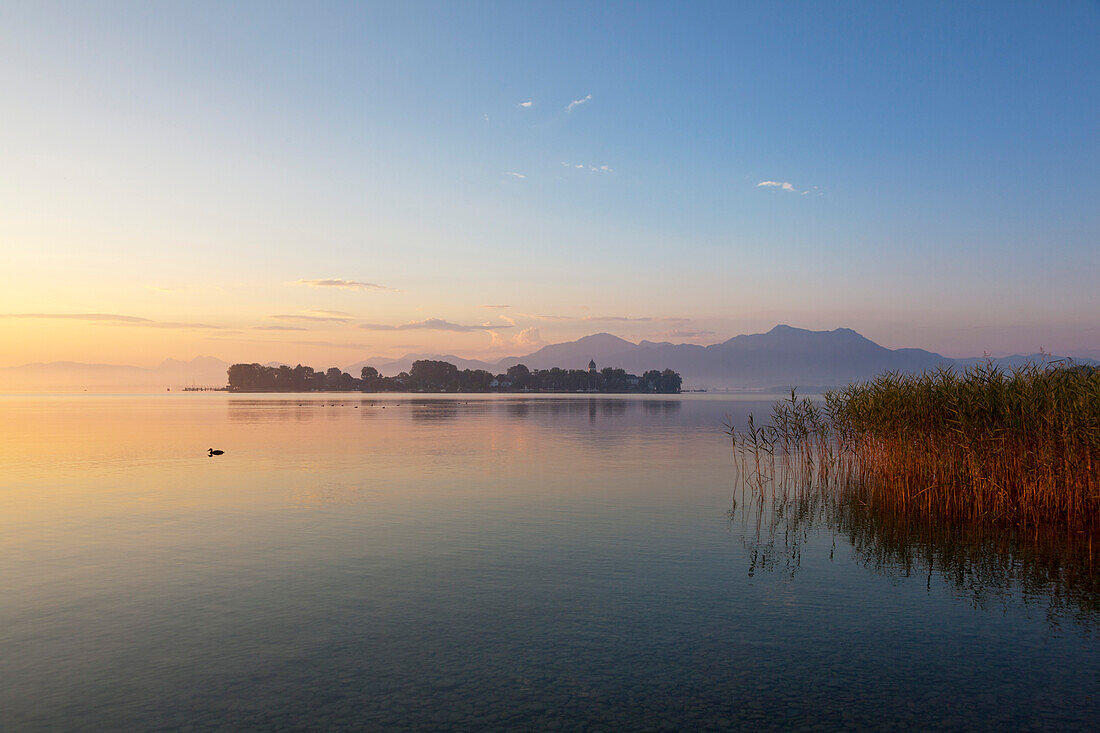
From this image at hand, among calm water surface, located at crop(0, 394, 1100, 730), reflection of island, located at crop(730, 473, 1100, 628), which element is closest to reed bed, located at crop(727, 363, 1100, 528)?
reflection of island, located at crop(730, 473, 1100, 628)

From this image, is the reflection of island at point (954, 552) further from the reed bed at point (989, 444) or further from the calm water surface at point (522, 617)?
the reed bed at point (989, 444)

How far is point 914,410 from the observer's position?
31516 mm

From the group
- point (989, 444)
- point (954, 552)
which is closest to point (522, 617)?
point (954, 552)

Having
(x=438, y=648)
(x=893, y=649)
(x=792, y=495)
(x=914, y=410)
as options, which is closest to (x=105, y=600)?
(x=438, y=648)

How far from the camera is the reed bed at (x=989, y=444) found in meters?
25.3

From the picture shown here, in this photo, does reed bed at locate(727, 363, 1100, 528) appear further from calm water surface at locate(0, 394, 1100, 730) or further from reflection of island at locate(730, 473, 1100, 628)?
calm water surface at locate(0, 394, 1100, 730)

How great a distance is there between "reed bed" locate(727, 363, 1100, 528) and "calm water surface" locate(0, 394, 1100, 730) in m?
3.27

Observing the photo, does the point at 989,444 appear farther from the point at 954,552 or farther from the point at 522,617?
the point at 522,617

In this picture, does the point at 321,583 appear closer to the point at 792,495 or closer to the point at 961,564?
the point at 961,564

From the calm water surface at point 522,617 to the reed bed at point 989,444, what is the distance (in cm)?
327

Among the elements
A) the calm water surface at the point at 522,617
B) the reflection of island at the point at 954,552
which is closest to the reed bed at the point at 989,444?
the reflection of island at the point at 954,552

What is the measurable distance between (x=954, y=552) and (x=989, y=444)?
786 cm

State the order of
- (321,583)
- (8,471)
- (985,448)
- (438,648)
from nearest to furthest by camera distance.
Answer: (438,648)
(321,583)
(985,448)
(8,471)

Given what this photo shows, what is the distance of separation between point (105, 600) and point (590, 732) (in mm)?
13590
